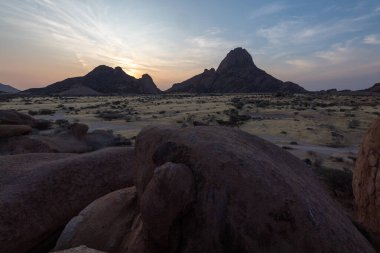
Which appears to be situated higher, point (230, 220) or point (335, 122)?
point (230, 220)

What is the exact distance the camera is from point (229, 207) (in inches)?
140

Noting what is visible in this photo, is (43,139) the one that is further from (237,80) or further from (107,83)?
(107,83)

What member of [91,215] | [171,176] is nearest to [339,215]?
[171,176]

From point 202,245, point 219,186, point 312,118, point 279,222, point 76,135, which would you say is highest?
point 219,186

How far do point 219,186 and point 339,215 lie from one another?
1.29 metres

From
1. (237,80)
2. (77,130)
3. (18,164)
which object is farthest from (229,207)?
(237,80)

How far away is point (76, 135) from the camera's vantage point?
12031 millimetres

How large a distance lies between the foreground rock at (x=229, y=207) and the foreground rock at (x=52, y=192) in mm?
2164

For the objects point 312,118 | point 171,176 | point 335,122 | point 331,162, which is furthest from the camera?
point 312,118

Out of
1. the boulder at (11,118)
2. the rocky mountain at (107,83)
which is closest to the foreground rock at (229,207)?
the boulder at (11,118)

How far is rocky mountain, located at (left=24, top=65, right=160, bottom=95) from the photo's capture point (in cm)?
10962

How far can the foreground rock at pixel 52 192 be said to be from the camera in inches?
222

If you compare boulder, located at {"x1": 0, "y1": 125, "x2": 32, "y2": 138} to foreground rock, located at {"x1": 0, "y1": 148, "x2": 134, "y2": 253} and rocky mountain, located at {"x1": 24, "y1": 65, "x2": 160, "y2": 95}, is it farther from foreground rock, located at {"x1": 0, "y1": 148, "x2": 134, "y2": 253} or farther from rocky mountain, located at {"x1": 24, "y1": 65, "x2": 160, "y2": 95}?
rocky mountain, located at {"x1": 24, "y1": 65, "x2": 160, "y2": 95}

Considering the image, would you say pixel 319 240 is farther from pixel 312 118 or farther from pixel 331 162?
pixel 312 118
